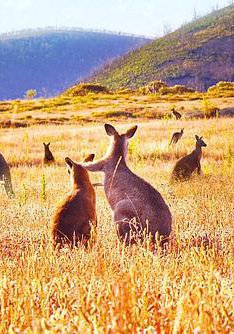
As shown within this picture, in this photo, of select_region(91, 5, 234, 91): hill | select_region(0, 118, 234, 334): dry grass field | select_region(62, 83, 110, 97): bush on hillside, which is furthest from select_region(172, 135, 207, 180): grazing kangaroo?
select_region(91, 5, 234, 91): hill

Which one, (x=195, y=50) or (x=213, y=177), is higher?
(x=195, y=50)

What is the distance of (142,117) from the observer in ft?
107

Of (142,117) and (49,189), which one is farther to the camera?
(142,117)

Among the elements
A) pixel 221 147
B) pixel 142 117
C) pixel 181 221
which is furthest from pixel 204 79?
pixel 181 221

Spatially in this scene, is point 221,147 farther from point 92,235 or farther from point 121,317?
point 121,317

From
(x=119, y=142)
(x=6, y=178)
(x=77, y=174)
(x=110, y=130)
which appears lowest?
(x=6, y=178)

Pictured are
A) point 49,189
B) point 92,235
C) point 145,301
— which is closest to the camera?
point 145,301

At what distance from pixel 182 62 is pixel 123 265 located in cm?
11329

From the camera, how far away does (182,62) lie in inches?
4532

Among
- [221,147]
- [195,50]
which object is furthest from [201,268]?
[195,50]

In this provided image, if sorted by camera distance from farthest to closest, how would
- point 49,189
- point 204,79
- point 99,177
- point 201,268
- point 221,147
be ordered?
point 204,79, point 221,147, point 99,177, point 49,189, point 201,268

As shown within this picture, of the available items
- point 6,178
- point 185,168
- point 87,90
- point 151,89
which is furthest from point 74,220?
point 87,90

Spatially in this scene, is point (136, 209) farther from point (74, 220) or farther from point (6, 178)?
point (6, 178)

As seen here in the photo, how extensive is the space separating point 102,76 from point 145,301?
127 meters
